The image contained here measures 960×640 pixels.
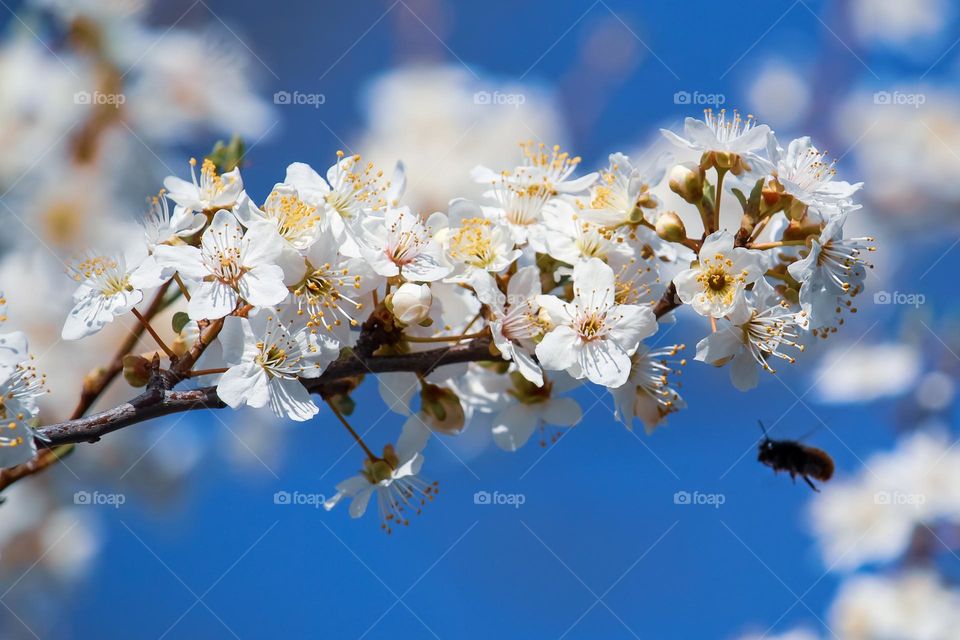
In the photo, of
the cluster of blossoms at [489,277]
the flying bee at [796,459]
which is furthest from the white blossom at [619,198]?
the flying bee at [796,459]

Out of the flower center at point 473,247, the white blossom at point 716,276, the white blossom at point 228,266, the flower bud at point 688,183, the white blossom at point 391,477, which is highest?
the flower bud at point 688,183

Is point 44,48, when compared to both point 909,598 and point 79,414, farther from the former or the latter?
point 909,598

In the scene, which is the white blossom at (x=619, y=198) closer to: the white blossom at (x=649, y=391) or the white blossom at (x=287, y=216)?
the white blossom at (x=649, y=391)

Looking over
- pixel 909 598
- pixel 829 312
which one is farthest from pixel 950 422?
pixel 829 312

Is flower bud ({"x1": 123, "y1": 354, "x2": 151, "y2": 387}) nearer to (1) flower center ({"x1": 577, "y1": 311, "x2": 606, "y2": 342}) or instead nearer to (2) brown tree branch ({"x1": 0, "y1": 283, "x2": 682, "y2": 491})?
(2) brown tree branch ({"x1": 0, "y1": 283, "x2": 682, "y2": 491})

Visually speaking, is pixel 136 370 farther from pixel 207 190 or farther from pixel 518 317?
pixel 518 317

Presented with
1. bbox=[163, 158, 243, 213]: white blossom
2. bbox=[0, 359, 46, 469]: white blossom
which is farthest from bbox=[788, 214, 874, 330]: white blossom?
bbox=[0, 359, 46, 469]: white blossom
